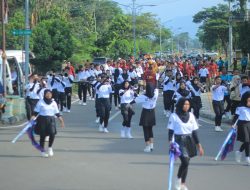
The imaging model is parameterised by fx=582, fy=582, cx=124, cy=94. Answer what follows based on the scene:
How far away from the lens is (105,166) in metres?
12.2

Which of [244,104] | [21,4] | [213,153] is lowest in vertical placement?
[213,153]

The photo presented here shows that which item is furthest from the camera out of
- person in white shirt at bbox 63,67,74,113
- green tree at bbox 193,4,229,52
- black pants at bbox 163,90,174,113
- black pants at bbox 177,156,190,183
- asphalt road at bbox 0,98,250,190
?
green tree at bbox 193,4,229,52

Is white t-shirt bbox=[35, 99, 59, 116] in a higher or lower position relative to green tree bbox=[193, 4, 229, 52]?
lower

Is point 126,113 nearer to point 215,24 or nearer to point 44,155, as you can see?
point 44,155

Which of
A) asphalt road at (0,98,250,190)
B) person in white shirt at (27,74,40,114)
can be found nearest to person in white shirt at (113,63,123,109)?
person in white shirt at (27,74,40,114)

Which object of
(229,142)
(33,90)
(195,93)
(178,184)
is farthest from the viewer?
(33,90)

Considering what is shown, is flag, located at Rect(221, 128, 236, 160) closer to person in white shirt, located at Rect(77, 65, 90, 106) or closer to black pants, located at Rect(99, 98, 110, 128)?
black pants, located at Rect(99, 98, 110, 128)

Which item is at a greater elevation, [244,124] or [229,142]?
[244,124]

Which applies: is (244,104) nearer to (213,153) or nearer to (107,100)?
(213,153)

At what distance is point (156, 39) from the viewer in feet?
400

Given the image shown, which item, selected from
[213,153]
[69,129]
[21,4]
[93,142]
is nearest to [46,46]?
[21,4]

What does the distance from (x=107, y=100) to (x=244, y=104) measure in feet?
21.2

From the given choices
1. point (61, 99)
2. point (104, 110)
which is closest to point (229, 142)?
point (104, 110)

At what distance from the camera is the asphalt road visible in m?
10.3
